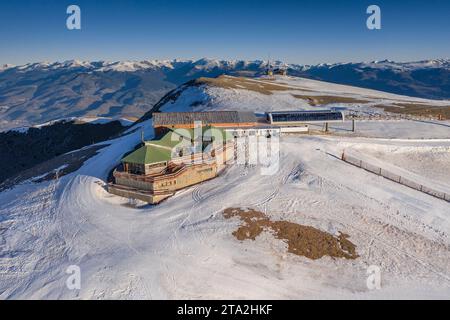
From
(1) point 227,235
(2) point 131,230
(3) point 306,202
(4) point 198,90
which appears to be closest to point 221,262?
(1) point 227,235

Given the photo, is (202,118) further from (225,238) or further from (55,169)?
(225,238)

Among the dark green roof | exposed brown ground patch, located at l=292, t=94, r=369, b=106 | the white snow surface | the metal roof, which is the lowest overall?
the white snow surface

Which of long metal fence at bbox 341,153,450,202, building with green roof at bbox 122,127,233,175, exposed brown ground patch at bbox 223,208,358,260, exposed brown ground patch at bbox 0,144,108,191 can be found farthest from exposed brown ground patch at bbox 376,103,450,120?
exposed brown ground patch at bbox 0,144,108,191

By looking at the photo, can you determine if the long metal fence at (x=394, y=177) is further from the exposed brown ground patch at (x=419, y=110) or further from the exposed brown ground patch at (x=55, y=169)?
the exposed brown ground patch at (x=419, y=110)

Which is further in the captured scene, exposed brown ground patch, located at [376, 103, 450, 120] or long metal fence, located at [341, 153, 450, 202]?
exposed brown ground patch, located at [376, 103, 450, 120]

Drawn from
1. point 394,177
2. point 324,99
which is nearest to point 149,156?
point 394,177

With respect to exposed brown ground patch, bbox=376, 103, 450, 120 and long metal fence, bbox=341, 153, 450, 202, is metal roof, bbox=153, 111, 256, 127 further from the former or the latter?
exposed brown ground patch, bbox=376, 103, 450, 120
